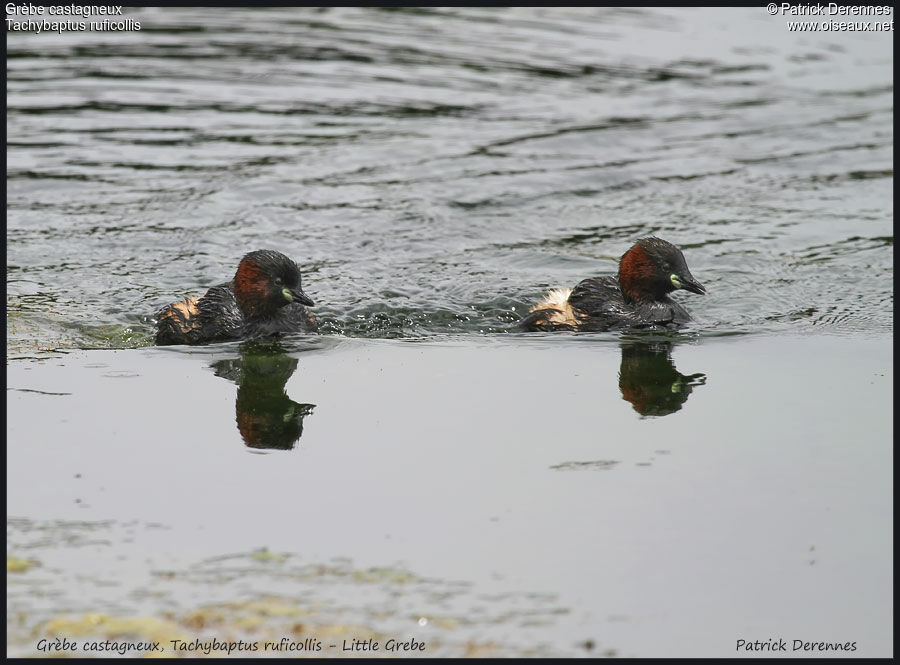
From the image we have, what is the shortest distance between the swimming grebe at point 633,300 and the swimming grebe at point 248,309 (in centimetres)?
192

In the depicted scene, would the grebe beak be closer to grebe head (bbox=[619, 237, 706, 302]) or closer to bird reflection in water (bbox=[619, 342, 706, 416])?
bird reflection in water (bbox=[619, 342, 706, 416])

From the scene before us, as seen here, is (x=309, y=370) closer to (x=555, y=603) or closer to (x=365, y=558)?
(x=365, y=558)

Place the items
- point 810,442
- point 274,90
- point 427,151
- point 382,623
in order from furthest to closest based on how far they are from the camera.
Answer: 1. point 274,90
2. point 427,151
3. point 810,442
4. point 382,623

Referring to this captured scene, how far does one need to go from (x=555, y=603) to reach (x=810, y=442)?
2.51m

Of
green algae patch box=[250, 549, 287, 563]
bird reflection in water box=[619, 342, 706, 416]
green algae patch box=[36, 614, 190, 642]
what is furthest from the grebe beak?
green algae patch box=[36, 614, 190, 642]

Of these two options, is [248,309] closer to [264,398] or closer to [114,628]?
[264,398]

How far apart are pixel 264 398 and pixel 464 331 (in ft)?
7.96

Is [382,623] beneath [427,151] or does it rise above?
beneath

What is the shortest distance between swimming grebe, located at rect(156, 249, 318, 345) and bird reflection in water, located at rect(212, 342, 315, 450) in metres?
0.22

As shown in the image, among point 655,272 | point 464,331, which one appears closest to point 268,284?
point 464,331

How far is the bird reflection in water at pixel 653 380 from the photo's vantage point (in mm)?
8375

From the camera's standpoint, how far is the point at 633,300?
35.0 feet

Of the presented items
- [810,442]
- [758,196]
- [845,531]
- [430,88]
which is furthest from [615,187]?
[845,531]

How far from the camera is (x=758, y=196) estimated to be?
1469 centimetres
